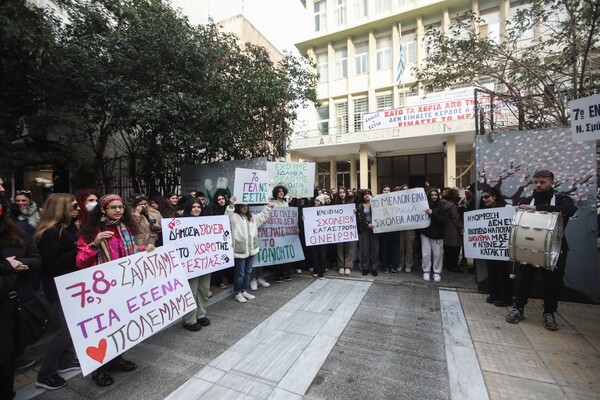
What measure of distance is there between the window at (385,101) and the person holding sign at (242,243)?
52.2 feet

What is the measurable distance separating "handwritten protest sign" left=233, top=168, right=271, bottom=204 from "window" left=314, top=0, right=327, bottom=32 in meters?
18.9

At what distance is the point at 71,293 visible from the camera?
92.3 inches

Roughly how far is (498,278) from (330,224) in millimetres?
2987

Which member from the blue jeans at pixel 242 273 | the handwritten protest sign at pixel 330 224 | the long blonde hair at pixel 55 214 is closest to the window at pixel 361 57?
the handwritten protest sign at pixel 330 224

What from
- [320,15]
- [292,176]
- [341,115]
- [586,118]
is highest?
[320,15]

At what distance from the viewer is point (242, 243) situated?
4.64 meters

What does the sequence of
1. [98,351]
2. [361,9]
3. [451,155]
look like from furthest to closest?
[361,9]
[451,155]
[98,351]

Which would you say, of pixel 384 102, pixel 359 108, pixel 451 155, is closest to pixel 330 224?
pixel 451 155

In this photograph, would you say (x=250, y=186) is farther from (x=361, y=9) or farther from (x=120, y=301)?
(x=361, y=9)

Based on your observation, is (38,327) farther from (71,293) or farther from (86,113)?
(86,113)

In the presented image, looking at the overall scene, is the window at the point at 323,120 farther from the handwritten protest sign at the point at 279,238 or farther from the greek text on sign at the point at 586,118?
the greek text on sign at the point at 586,118

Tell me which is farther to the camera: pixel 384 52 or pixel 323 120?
pixel 323 120

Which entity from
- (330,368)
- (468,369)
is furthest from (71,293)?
(468,369)

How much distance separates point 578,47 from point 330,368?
7164 mm
